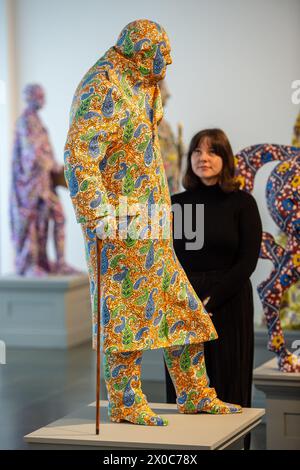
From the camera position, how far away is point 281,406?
459 cm

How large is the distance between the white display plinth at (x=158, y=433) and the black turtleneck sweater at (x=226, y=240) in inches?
27.6

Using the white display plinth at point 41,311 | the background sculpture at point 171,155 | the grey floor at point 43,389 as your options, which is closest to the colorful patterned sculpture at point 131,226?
the grey floor at point 43,389

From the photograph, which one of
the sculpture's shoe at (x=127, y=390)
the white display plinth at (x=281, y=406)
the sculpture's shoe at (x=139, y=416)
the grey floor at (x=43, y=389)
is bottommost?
the grey floor at (x=43, y=389)

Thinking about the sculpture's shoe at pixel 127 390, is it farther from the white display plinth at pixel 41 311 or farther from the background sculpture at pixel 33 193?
the background sculpture at pixel 33 193

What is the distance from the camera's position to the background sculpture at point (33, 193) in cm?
834

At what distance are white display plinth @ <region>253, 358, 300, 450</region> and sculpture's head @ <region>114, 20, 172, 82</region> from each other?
173cm

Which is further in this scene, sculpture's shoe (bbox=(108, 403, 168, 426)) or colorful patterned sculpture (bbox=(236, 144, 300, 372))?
colorful patterned sculpture (bbox=(236, 144, 300, 372))

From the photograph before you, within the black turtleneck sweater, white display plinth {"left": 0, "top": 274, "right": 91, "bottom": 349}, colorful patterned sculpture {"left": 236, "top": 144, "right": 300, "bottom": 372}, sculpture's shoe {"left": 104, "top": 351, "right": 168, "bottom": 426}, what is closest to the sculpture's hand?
sculpture's shoe {"left": 104, "top": 351, "right": 168, "bottom": 426}

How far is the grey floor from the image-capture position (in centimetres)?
543

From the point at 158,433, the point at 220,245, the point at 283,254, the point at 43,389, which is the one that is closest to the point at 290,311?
the point at 43,389

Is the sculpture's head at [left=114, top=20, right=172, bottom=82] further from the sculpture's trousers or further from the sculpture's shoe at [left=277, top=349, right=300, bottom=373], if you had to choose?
the sculpture's shoe at [left=277, top=349, right=300, bottom=373]

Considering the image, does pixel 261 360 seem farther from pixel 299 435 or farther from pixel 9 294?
pixel 9 294

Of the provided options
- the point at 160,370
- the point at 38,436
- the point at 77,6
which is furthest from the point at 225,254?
the point at 77,6

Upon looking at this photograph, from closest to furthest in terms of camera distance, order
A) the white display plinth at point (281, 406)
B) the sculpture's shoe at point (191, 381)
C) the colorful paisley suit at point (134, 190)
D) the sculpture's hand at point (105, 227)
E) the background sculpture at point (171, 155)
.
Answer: the sculpture's hand at point (105, 227)
the colorful paisley suit at point (134, 190)
the sculpture's shoe at point (191, 381)
the white display plinth at point (281, 406)
the background sculpture at point (171, 155)
